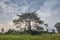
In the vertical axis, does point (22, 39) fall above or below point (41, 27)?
below

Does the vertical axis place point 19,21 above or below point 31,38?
above

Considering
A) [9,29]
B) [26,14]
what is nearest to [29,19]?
[26,14]

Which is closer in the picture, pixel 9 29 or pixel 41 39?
pixel 41 39

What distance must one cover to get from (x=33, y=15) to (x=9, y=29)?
10523 millimetres

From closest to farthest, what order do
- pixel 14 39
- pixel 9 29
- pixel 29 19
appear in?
pixel 14 39 < pixel 9 29 < pixel 29 19

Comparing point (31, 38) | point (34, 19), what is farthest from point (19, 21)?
point (31, 38)

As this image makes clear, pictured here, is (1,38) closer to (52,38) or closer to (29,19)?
(52,38)

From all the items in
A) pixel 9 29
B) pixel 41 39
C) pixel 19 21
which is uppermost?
pixel 19 21

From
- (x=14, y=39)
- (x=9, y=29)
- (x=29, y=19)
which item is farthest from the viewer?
(x=29, y=19)

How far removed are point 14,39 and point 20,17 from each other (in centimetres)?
2458

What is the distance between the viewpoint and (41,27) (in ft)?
128

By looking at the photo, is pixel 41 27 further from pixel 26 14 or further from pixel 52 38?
pixel 52 38

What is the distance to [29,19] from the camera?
38.2 m

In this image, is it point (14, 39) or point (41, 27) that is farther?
point (41, 27)
